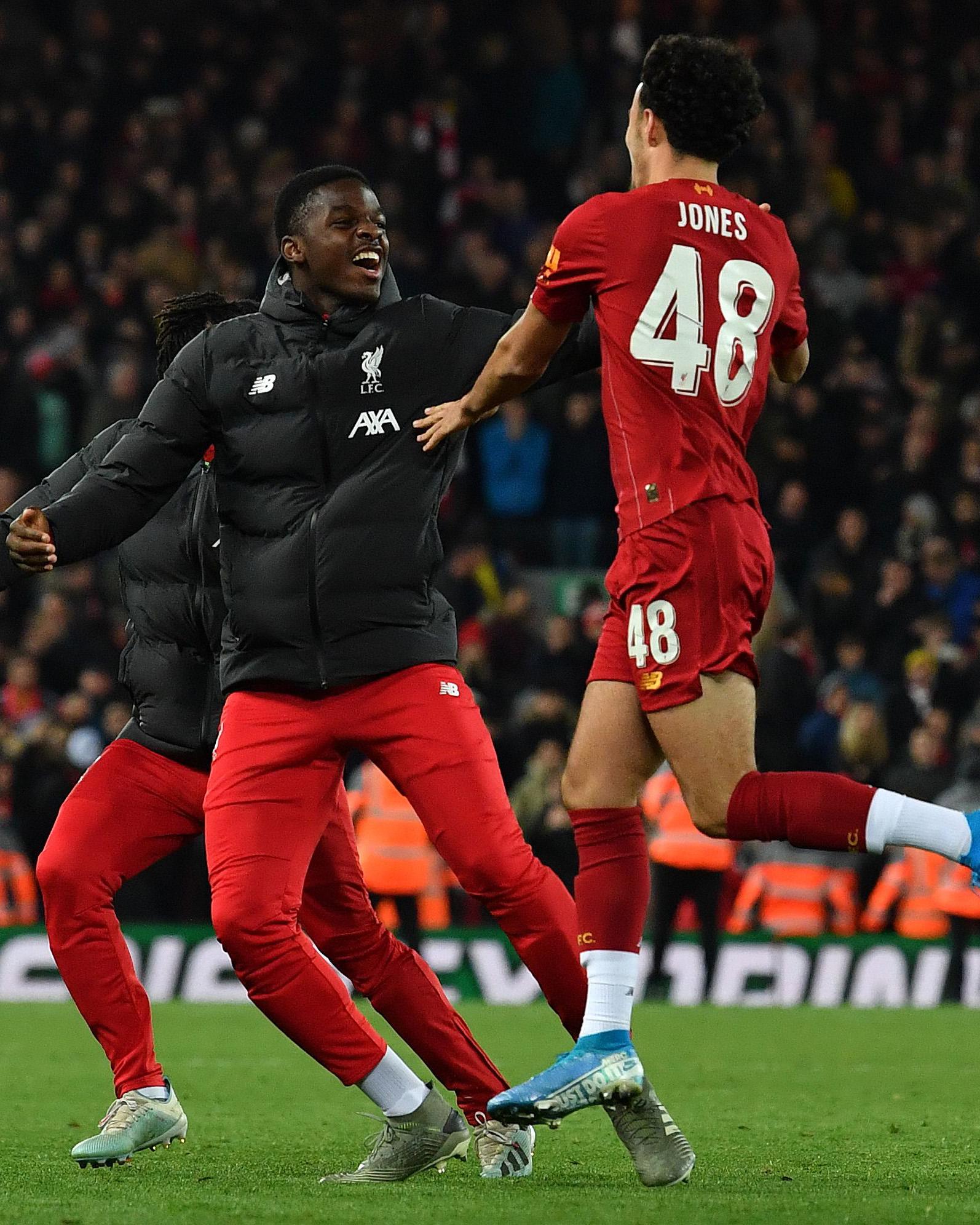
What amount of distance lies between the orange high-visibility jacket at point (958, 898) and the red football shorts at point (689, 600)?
23.2 feet

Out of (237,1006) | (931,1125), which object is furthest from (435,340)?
(237,1006)

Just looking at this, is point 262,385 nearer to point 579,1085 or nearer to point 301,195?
point 301,195

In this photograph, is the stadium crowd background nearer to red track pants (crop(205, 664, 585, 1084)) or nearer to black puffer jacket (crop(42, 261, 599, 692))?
red track pants (crop(205, 664, 585, 1084))

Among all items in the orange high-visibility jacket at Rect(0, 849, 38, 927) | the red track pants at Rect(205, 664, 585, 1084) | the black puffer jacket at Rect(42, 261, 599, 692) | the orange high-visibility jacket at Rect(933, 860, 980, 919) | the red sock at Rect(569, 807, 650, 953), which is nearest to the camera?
the red sock at Rect(569, 807, 650, 953)

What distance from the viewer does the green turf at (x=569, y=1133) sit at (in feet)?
14.5

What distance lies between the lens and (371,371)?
5066mm

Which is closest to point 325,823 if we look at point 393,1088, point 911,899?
point 393,1088

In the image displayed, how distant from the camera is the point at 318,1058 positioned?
505cm

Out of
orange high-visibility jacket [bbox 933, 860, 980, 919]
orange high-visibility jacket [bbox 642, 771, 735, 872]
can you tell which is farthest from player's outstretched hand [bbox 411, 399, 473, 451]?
orange high-visibility jacket [bbox 933, 860, 980, 919]

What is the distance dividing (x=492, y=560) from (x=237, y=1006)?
15.4ft

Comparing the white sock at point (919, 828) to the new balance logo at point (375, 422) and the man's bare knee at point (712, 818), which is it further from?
→ the new balance logo at point (375, 422)

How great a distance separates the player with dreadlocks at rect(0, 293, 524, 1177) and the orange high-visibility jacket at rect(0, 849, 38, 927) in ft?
24.6

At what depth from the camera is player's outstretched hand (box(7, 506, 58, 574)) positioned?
197 inches

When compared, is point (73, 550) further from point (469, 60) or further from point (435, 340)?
point (469, 60)
